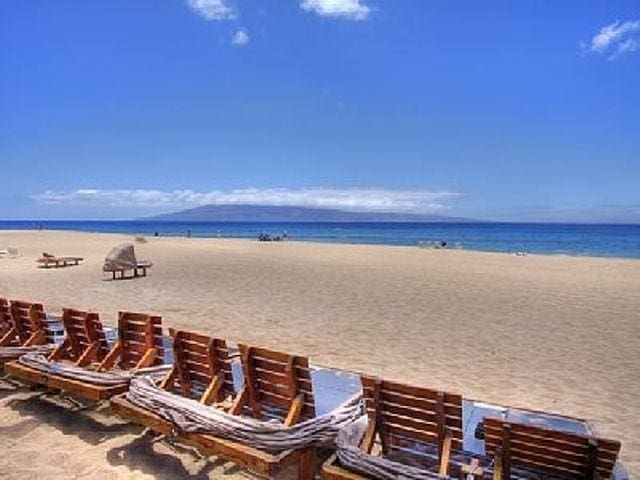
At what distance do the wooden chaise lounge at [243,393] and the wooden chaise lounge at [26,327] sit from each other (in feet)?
8.93

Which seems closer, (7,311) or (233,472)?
(233,472)

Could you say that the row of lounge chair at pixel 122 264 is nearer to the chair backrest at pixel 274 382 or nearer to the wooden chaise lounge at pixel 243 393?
the wooden chaise lounge at pixel 243 393

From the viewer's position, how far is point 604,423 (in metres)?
6.63

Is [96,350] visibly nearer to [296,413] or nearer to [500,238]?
[296,413]

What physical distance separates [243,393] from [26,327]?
4.43m

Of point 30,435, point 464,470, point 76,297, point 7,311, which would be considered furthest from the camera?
point 76,297

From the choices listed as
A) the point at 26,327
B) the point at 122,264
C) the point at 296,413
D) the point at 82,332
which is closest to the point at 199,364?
the point at 296,413

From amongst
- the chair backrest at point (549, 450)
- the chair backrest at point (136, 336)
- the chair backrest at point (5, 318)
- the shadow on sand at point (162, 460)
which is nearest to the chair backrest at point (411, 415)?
the chair backrest at point (549, 450)

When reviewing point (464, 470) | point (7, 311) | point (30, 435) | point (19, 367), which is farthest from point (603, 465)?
point (7, 311)

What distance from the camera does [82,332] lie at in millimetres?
7312

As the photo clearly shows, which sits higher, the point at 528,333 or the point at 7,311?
the point at 7,311

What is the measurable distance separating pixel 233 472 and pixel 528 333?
8.47m

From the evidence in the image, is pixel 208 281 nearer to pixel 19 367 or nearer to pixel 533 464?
pixel 19 367

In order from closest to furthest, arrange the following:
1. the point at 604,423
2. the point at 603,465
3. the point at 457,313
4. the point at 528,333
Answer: the point at 603,465 → the point at 604,423 → the point at 528,333 → the point at 457,313
